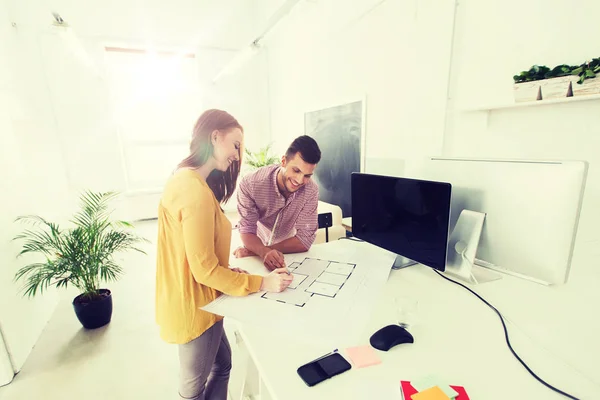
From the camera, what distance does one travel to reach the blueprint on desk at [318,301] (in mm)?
852

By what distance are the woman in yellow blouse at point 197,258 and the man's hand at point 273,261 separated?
0.66 ft

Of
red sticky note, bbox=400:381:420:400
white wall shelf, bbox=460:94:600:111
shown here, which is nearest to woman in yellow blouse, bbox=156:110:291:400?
red sticky note, bbox=400:381:420:400

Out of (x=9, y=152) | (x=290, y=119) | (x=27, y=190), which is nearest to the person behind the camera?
(x=9, y=152)

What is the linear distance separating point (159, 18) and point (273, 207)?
455 centimetres

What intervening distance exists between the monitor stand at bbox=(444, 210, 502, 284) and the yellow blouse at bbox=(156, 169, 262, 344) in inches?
30.9

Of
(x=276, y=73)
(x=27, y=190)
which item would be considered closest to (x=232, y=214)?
(x=276, y=73)

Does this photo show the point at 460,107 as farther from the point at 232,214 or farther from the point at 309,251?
the point at 232,214

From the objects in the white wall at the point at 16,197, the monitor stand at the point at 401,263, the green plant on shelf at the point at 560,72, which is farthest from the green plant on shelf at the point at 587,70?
the white wall at the point at 16,197

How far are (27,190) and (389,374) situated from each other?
2.80 metres

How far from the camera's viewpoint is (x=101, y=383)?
5.75ft

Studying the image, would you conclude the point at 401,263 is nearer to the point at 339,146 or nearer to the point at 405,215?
the point at 405,215

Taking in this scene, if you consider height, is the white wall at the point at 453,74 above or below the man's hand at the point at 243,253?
above

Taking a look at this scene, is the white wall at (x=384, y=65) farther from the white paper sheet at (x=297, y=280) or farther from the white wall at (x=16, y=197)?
the white wall at (x=16, y=197)

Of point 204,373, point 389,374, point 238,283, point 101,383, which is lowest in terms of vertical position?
point 101,383
